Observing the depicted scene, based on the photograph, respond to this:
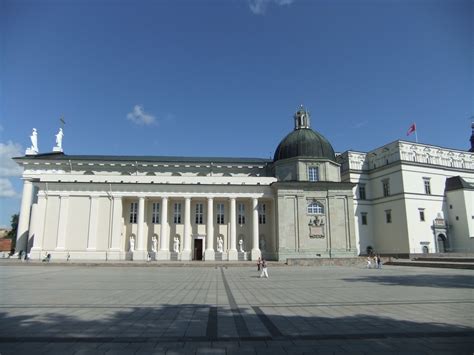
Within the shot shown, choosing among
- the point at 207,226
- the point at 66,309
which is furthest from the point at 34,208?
the point at 66,309

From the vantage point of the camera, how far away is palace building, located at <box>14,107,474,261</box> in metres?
48.2

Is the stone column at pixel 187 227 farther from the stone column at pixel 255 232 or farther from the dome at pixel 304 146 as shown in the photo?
the dome at pixel 304 146

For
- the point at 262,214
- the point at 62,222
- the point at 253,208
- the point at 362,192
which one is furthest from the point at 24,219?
the point at 362,192

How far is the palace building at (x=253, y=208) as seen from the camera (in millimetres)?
48188

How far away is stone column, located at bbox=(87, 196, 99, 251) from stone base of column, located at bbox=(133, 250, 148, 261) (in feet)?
19.2

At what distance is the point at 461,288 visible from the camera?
54.2 feet

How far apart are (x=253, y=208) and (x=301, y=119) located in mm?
17911

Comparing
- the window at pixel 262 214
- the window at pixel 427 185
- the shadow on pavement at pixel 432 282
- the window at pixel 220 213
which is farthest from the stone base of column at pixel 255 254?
the shadow on pavement at pixel 432 282

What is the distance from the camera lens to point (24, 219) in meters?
51.8

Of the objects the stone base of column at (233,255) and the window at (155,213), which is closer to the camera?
the stone base of column at (233,255)

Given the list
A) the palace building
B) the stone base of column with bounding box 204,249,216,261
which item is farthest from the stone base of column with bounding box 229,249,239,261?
the stone base of column with bounding box 204,249,216,261

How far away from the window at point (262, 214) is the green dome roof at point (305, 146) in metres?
8.12

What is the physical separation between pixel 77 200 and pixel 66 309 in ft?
137

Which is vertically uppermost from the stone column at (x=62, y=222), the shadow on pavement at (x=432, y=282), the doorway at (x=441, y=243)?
the stone column at (x=62, y=222)
